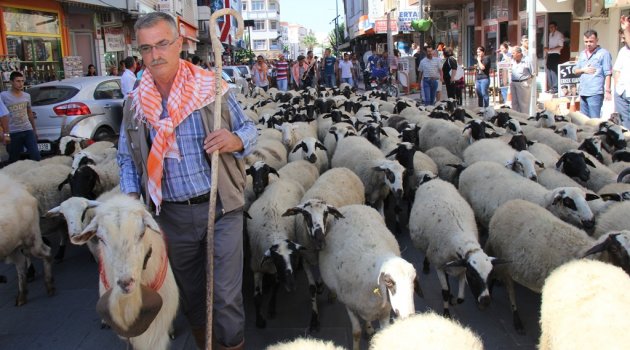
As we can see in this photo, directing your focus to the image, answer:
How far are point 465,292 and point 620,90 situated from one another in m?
4.94

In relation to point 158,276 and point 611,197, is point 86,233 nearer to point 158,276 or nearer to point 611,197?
point 158,276

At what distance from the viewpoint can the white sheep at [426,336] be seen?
2.20 m

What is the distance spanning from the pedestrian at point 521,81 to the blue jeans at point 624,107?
2988 millimetres

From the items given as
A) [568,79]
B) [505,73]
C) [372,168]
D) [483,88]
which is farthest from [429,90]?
[372,168]

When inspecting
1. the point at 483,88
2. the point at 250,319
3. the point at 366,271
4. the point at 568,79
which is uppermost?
the point at 568,79

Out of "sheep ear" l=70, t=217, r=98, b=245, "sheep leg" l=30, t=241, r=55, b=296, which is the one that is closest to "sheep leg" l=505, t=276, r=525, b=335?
"sheep ear" l=70, t=217, r=98, b=245

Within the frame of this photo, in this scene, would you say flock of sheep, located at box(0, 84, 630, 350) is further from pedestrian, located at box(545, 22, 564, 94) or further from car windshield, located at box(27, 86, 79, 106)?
pedestrian, located at box(545, 22, 564, 94)

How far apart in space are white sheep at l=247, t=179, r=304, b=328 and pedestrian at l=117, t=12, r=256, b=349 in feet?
4.61

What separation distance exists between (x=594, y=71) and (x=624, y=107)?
828 millimetres

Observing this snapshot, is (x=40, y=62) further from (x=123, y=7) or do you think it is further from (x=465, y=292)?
(x=465, y=292)

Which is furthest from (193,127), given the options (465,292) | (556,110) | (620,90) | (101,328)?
(556,110)

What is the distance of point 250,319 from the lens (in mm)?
Answer: 4465

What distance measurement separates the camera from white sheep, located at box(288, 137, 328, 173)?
23.4ft

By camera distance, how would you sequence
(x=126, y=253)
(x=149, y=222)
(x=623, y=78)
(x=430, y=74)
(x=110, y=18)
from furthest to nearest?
(x=110, y=18), (x=430, y=74), (x=623, y=78), (x=149, y=222), (x=126, y=253)
